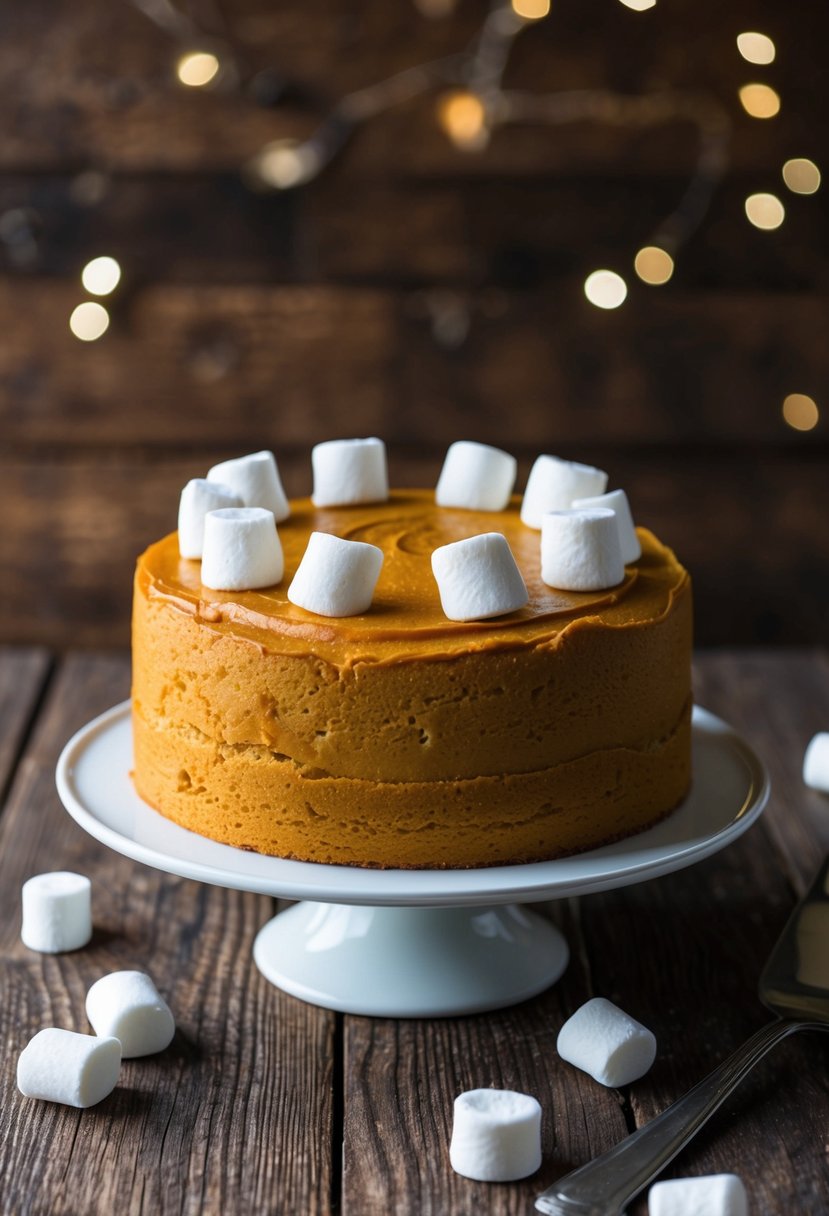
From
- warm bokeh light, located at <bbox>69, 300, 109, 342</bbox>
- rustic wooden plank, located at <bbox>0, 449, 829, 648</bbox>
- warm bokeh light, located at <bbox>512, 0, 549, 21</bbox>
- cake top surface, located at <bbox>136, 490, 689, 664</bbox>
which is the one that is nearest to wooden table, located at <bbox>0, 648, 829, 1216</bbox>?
cake top surface, located at <bbox>136, 490, 689, 664</bbox>

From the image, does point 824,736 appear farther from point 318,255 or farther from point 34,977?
point 318,255

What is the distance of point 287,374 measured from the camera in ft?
9.03

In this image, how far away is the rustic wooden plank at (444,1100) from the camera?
3.67 feet

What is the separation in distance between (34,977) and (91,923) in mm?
114

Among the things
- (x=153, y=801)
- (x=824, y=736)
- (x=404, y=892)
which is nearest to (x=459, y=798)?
(x=404, y=892)

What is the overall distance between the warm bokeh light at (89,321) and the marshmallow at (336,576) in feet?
5.19

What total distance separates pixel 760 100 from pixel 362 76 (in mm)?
743

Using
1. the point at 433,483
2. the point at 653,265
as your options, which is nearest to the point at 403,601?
the point at 433,483

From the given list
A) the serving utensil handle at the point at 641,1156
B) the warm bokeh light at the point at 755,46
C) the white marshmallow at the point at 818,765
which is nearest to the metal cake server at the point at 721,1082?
the serving utensil handle at the point at 641,1156

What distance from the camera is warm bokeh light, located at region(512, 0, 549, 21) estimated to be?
2557mm

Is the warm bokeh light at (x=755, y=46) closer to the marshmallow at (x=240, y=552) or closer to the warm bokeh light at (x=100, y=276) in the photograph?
the warm bokeh light at (x=100, y=276)

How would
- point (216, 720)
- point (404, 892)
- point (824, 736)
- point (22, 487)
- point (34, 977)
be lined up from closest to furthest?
point (404, 892) → point (216, 720) → point (34, 977) → point (824, 736) → point (22, 487)

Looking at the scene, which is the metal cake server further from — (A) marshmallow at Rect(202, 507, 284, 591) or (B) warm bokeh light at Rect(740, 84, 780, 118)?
(B) warm bokeh light at Rect(740, 84, 780, 118)

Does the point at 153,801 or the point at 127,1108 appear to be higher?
the point at 153,801
